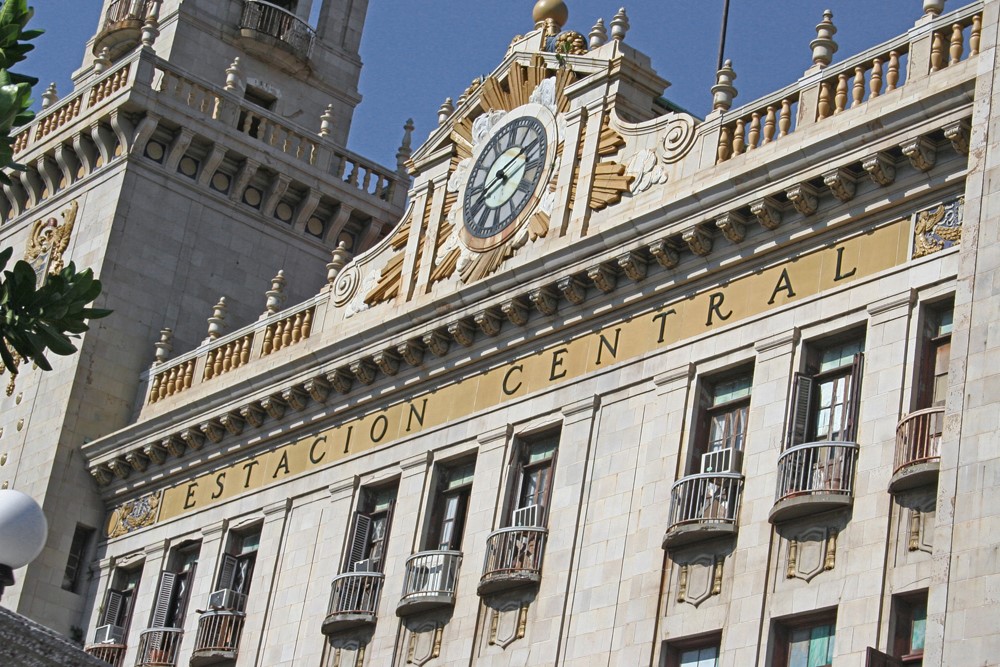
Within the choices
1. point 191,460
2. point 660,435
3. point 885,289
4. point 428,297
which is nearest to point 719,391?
point 660,435

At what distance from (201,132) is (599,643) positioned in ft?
59.9

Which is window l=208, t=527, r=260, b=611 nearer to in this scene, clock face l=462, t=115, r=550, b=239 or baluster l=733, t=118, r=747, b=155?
clock face l=462, t=115, r=550, b=239

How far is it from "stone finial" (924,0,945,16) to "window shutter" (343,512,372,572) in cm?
1183

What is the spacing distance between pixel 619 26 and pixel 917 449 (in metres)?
10.1

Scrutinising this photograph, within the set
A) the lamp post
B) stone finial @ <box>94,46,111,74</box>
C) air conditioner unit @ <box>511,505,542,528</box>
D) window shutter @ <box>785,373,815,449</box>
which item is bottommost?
the lamp post

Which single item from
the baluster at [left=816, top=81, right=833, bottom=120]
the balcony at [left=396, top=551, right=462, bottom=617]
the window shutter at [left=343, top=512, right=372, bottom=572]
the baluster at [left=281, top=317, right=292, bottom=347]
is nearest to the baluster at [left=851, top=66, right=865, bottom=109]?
the baluster at [left=816, top=81, right=833, bottom=120]

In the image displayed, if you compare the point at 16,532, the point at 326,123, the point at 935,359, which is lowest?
the point at 16,532

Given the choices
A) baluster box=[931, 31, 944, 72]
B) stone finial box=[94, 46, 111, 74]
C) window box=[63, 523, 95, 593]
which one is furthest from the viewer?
stone finial box=[94, 46, 111, 74]

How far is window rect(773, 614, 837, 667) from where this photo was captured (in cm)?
2545

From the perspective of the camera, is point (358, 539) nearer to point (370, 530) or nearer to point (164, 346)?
point (370, 530)

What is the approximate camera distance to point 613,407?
98.8 ft

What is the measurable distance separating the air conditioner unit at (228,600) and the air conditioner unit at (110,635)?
3034 millimetres

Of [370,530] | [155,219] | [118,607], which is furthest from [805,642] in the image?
[155,219]

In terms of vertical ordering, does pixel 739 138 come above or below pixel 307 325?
above
